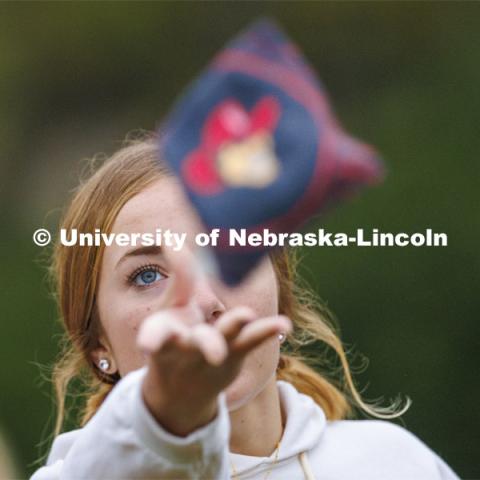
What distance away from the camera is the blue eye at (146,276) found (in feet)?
3.35

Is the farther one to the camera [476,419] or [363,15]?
[363,15]

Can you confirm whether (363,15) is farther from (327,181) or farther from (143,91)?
(327,181)

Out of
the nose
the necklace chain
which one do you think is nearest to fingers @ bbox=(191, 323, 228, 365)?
the nose

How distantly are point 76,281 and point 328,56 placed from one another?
1.06 metres

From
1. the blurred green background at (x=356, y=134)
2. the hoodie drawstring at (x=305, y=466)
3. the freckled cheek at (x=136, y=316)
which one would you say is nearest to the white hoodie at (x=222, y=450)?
the hoodie drawstring at (x=305, y=466)

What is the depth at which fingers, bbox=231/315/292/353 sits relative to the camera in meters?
0.65

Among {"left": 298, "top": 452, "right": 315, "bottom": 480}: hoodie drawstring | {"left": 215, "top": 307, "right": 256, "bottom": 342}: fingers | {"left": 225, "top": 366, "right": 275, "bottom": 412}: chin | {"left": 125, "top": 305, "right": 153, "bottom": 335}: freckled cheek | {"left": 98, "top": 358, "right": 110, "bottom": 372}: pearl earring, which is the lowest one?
{"left": 298, "top": 452, "right": 315, "bottom": 480}: hoodie drawstring

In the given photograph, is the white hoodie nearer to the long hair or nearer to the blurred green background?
the long hair

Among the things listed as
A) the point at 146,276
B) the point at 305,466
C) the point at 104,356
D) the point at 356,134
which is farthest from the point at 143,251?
the point at 356,134

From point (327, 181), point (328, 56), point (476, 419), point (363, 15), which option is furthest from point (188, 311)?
point (363, 15)

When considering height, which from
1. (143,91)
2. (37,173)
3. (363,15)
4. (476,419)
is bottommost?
(476,419)

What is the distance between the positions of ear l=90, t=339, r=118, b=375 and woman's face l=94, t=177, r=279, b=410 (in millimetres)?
15

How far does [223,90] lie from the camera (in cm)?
71

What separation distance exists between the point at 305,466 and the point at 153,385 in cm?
40
